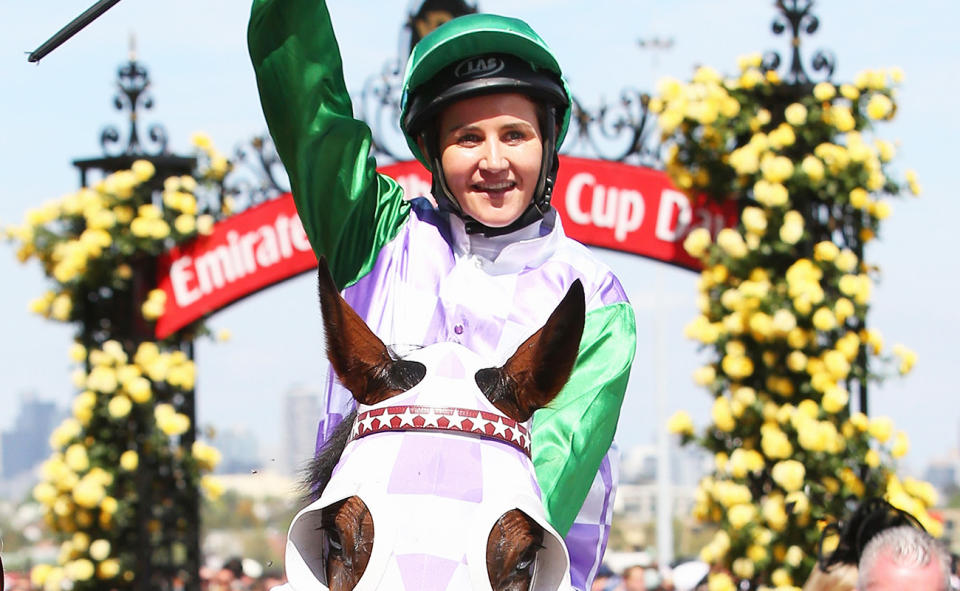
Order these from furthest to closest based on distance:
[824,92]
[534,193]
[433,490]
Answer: [824,92]
[534,193]
[433,490]

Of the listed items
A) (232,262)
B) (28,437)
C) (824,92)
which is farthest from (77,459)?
(28,437)

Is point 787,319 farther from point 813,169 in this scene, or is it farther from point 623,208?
point 623,208

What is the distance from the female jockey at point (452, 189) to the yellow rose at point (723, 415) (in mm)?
4675

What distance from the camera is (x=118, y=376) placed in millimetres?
9109

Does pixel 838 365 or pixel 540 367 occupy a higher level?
pixel 838 365

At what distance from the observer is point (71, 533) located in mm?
9234

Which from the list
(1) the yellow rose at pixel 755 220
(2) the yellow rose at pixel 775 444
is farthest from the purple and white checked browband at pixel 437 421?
(1) the yellow rose at pixel 755 220

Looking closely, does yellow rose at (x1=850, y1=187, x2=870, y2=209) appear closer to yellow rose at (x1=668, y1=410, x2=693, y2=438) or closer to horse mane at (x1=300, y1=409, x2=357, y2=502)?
yellow rose at (x1=668, y1=410, x2=693, y2=438)

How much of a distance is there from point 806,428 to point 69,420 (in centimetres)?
451

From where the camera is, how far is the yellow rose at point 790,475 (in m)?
7.10

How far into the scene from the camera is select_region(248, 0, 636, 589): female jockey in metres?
2.74

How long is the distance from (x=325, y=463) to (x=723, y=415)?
537 cm

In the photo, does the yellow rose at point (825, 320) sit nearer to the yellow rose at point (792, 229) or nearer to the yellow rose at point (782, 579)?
the yellow rose at point (792, 229)

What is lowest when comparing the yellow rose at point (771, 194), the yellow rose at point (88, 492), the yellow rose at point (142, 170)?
the yellow rose at point (88, 492)
